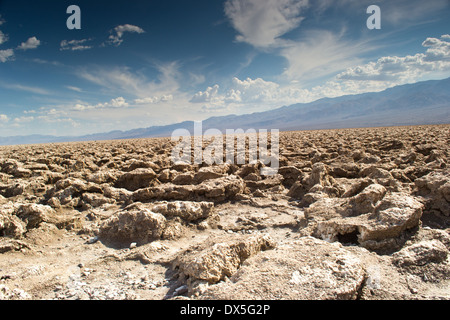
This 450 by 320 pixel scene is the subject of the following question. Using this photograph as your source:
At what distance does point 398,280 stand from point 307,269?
0.61 metres

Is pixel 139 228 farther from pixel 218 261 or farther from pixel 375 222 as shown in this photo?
pixel 375 222

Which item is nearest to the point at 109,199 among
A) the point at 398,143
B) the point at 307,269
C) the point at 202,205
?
the point at 202,205

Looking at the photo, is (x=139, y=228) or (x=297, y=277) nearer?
(x=297, y=277)

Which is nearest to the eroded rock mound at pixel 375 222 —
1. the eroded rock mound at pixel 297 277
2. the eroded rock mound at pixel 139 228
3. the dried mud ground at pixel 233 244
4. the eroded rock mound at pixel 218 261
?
the dried mud ground at pixel 233 244

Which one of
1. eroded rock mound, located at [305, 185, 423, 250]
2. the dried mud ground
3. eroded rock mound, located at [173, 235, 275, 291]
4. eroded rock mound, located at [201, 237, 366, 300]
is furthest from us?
eroded rock mound, located at [305, 185, 423, 250]

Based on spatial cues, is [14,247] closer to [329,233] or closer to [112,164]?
[329,233]

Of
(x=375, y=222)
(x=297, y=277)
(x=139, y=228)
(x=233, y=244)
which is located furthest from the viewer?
(x=139, y=228)

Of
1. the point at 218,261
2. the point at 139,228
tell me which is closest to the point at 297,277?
the point at 218,261

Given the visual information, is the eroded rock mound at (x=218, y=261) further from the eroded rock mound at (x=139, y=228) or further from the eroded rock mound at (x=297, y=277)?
the eroded rock mound at (x=139, y=228)

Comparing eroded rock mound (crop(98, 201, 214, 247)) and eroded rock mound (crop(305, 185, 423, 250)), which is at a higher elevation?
eroded rock mound (crop(305, 185, 423, 250))

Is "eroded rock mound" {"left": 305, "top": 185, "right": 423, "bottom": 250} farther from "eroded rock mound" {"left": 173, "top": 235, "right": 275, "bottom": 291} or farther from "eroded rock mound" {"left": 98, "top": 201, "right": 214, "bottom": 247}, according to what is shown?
"eroded rock mound" {"left": 98, "top": 201, "right": 214, "bottom": 247}

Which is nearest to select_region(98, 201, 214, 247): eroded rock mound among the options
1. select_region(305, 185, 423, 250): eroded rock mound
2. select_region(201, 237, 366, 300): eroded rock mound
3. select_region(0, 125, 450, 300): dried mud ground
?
select_region(0, 125, 450, 300): dried mud ground

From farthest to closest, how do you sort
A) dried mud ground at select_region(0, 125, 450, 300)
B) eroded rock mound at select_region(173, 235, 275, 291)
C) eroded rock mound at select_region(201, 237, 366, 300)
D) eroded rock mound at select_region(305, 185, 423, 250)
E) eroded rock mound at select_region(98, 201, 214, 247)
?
eroded rock mound at select_region(98, 201, 214, 247) → eroded rock mound at select_region(305, 185, 423, 250) → eroded rock mound at select_region(173, 235, 275, 291) → dried mud ground at select_region(0, 125, 450, 300) → eroded rock mound at select_region(201, 237, 366, 300)
